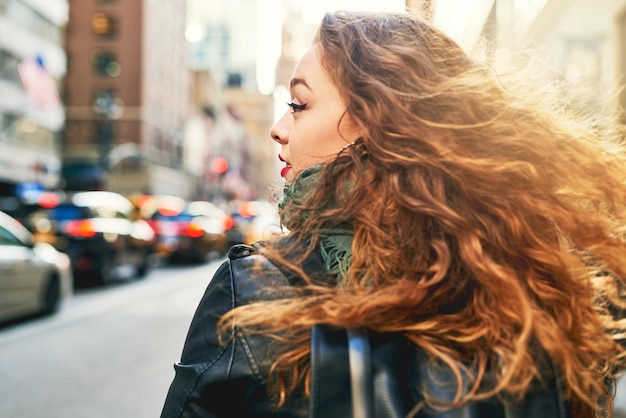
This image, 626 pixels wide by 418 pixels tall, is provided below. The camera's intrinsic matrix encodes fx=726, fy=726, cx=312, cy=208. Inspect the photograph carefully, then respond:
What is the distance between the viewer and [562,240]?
1.45 meters

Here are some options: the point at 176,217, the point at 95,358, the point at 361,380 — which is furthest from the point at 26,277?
the point at 176,217

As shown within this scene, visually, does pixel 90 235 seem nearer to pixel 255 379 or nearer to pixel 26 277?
pixel 26 277

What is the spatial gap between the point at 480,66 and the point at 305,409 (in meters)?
0.82

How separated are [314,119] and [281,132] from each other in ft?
0.57

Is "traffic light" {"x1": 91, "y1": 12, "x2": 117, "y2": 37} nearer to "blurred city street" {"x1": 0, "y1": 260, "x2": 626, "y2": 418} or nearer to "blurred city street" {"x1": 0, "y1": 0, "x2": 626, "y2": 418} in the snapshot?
"blurred city street" {"x1": 0, "y1": 0, "x2": 626, "y2": 418}

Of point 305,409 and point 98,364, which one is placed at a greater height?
point 305,409

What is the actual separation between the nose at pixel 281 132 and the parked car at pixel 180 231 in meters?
19.6

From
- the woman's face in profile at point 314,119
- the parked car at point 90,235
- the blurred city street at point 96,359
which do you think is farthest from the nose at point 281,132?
the parked car at point 90,235

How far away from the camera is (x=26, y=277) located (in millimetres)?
9617

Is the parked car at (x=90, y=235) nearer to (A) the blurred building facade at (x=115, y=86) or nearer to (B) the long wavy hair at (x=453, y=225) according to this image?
(B) the long wavy hair at (x=453, y=225)

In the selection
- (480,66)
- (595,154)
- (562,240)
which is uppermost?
(480,66)

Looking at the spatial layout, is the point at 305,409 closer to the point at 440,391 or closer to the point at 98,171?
the point at 440,391

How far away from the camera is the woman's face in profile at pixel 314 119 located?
4.82 feet

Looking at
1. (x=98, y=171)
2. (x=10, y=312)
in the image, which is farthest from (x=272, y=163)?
(x=10, y=312)
